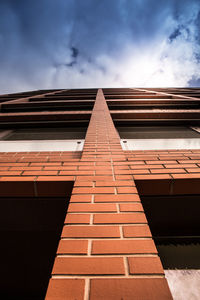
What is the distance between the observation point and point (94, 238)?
2.65 ft

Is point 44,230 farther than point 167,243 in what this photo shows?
Yes

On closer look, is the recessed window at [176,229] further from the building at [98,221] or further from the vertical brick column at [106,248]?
the vertical brick column at [106,248]

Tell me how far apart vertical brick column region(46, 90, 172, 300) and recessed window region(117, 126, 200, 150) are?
1267 mm

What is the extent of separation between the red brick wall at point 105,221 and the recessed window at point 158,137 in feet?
2.21

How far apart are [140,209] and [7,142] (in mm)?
2444

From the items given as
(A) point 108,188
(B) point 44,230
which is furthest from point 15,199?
(A) point 108,188

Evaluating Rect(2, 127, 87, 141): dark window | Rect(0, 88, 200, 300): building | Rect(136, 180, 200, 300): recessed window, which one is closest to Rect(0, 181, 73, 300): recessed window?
Rect(0, 88, 200, 300): building

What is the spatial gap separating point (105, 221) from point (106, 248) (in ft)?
0.50

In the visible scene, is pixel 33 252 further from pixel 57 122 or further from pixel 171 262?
pixel 57 122

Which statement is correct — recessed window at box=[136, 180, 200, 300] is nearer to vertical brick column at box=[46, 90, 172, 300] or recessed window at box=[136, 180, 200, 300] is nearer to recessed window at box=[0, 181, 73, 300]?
vertical brick column at box=[46, 90, 172, 300]

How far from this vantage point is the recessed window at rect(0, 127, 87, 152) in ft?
7.61

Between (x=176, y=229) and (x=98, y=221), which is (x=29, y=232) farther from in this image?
(x=176, y=229)

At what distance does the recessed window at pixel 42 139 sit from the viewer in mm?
2318

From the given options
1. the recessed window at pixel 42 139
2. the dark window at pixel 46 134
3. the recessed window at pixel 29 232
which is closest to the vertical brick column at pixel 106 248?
the recessed window at pixel 29 232
